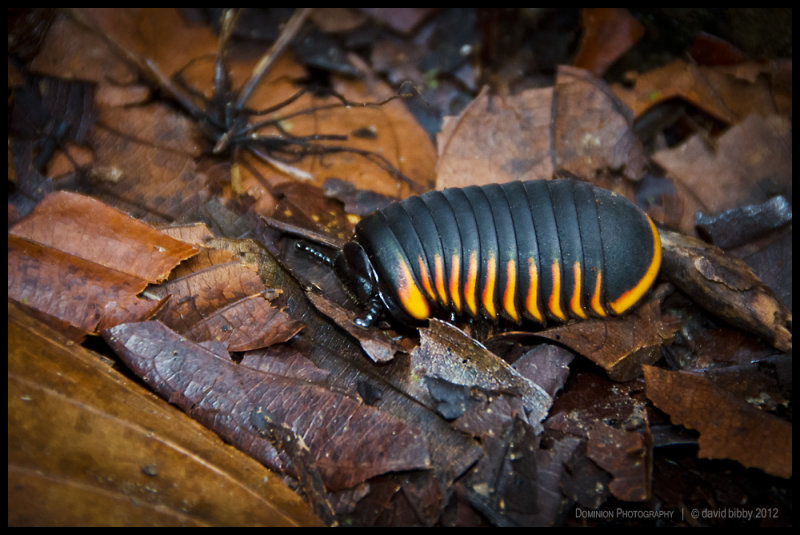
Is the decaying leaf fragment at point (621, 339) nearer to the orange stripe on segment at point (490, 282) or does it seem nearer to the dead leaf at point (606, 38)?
the orange stripe on segment at point (490, 282)

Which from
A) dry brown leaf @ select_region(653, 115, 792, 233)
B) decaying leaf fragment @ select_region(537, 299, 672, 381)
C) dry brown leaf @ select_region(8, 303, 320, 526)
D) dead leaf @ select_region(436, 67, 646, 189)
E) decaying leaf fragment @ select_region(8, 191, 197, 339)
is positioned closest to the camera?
dry brown leaf @ select_region(8, 303, 320, 526)

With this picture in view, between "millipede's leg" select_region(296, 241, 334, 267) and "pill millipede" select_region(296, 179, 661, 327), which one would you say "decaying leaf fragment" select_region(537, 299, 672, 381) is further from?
"millipede's leg" select_region(296, 241, 334, 267)

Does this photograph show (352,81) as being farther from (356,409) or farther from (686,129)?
(356,409)

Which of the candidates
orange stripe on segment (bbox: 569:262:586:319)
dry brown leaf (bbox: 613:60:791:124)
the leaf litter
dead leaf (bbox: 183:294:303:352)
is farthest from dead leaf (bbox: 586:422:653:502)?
dry brown leaf (bbox: 613:60:791:124)

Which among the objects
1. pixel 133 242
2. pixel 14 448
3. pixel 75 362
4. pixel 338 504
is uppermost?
pixel 133 242

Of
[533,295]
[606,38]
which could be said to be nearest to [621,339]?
[533,295]

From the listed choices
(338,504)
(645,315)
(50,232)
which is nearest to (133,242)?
(50,232)

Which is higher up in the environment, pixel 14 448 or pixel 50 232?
pixel 50 232
